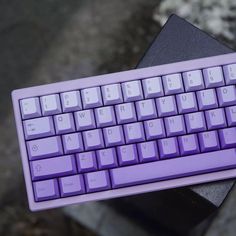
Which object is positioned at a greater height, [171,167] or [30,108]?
[30,108]

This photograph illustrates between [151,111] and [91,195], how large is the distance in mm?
141

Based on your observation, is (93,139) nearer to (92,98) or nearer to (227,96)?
(92,98)

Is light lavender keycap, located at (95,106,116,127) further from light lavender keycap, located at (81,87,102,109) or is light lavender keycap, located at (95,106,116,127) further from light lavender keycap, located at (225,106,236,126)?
light lavender keycap, located at (225,106,236,126)

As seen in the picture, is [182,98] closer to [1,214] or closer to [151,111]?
[151,111]

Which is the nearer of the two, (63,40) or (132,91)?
(132,91)

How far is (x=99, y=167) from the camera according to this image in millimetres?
720

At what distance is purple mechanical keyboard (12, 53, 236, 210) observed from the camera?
0.72 m

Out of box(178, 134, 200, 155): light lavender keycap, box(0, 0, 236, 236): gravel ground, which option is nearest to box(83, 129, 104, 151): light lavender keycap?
box(178, 134, 200, 155): light lavender keycap

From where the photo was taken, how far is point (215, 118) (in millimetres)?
722

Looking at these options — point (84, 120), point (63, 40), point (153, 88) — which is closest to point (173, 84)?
point (153, 88)

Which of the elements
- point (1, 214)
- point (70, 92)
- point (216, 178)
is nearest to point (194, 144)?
point (216, 178)

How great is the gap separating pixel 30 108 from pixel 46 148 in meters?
0.06

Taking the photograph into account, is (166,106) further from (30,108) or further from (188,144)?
(30,108)

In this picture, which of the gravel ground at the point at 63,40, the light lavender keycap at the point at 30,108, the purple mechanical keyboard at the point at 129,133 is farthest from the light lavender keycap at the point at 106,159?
the gravel ground at the point at 63,40
